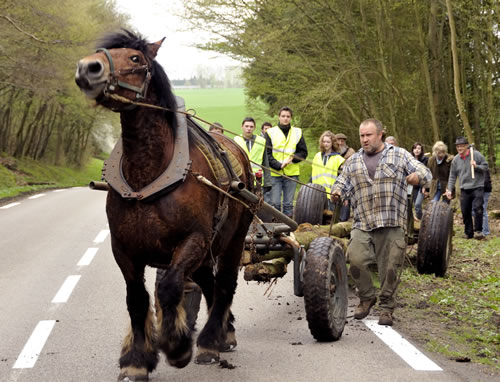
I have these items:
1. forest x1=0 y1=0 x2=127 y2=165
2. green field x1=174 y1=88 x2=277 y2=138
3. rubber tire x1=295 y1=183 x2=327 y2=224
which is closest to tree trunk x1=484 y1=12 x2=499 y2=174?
rubber tire x1=295 y1=183 x2=327 y2=224

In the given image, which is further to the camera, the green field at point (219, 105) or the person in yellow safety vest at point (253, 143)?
the green field at point (219, 105)

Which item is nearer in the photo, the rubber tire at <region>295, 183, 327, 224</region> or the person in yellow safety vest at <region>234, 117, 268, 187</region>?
the rubber tire at <region>295, 183, 327, 224</region>

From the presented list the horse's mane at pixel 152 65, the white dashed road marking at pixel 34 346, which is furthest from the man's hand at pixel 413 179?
the white dashed road marking at pixel 34 346

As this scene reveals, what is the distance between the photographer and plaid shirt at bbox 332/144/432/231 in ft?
24.1

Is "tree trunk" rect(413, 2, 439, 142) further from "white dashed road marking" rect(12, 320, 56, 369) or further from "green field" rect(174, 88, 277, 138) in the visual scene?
"green field" rect(174, 88, 277, 138)

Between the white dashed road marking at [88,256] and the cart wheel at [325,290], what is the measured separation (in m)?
5.50

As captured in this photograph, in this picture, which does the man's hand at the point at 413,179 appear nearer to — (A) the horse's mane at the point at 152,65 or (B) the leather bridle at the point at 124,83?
(A) the horse's mane at the point at 152,65

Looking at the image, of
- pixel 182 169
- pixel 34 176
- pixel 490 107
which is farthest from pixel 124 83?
pixel 34 176

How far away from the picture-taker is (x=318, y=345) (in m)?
6.49

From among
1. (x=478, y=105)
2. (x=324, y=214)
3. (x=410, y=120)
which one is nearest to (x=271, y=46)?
(x=410, y=120)

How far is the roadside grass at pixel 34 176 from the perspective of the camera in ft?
110

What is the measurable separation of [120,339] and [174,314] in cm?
197

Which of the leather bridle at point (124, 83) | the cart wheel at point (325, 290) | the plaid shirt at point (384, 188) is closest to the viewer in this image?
the leather bridle at point (124, 83)

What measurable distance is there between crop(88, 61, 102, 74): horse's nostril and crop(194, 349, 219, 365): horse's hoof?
2421 millimetres
